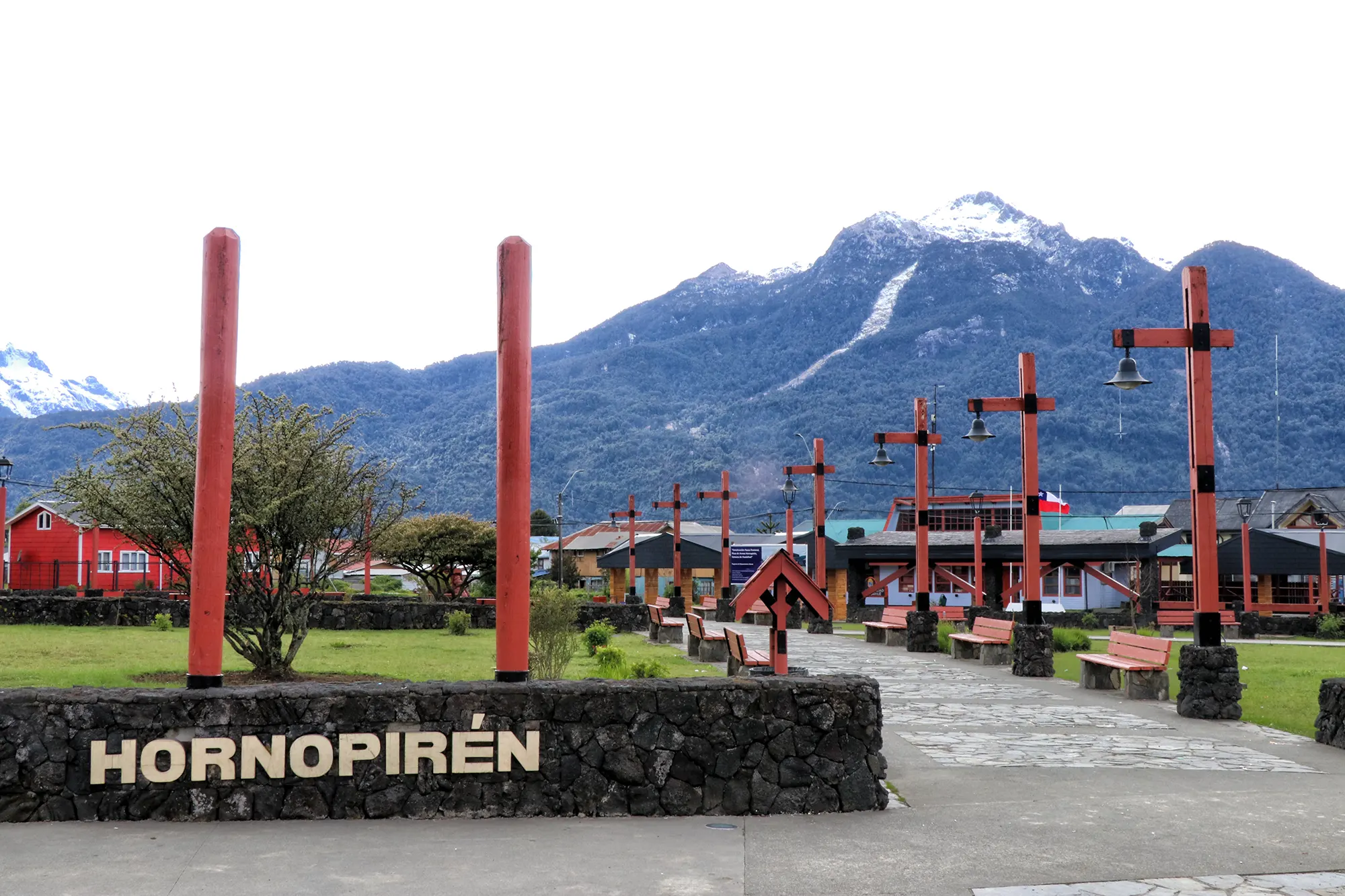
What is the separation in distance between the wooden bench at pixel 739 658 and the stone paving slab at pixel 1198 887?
8773mm

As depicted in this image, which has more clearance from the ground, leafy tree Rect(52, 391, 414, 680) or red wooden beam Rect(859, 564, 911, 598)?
leafy tree Rect(52, 391, 414, 680)

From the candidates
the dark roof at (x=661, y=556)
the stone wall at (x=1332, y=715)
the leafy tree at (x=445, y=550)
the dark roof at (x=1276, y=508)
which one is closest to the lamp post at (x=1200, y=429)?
the stone wall at (x=1332, y=715)

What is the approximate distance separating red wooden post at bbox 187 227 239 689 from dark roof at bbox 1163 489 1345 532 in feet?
220

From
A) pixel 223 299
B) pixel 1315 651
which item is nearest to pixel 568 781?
pixel 223 299

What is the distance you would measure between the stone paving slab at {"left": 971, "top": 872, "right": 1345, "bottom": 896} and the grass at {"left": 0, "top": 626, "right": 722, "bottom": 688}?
637 cm

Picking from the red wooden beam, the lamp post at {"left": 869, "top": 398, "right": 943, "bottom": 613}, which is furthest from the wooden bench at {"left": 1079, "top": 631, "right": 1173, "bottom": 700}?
the red wooden beam

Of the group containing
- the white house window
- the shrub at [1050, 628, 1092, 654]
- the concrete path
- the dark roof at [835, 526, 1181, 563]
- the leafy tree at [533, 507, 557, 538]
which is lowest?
the shrub at [1050, 628, 1092, 654]

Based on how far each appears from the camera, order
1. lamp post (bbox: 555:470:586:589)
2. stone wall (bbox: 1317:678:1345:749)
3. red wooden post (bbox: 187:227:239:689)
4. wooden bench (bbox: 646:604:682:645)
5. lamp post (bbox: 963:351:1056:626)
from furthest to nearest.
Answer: lamp post (bbox: 555:470:586:589), wooden bench (bbox: 646:604:682:645), lamp post (bbox: 963:351:1056:626), stone wall (bbox: 1317:678:1345:749), red wooden post (bbox: 187:227:239:689)

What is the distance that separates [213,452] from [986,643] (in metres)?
15.9

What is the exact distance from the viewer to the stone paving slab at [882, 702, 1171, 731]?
41.2ft

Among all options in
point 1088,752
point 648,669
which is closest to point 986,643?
point 648,669

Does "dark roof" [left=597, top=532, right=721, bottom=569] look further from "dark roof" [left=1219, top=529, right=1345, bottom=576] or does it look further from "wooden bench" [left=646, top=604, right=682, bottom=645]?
"wooden bench" [left=646, top=604, right=682, bottom=645]

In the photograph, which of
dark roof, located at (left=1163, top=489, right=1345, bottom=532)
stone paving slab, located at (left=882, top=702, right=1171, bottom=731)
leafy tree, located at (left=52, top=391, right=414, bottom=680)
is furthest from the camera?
dark roof, located at (left=1163, top=489, right=1345, bottom=532)

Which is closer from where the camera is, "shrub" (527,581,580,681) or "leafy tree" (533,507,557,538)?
"shrub" (527,581,580,681)
